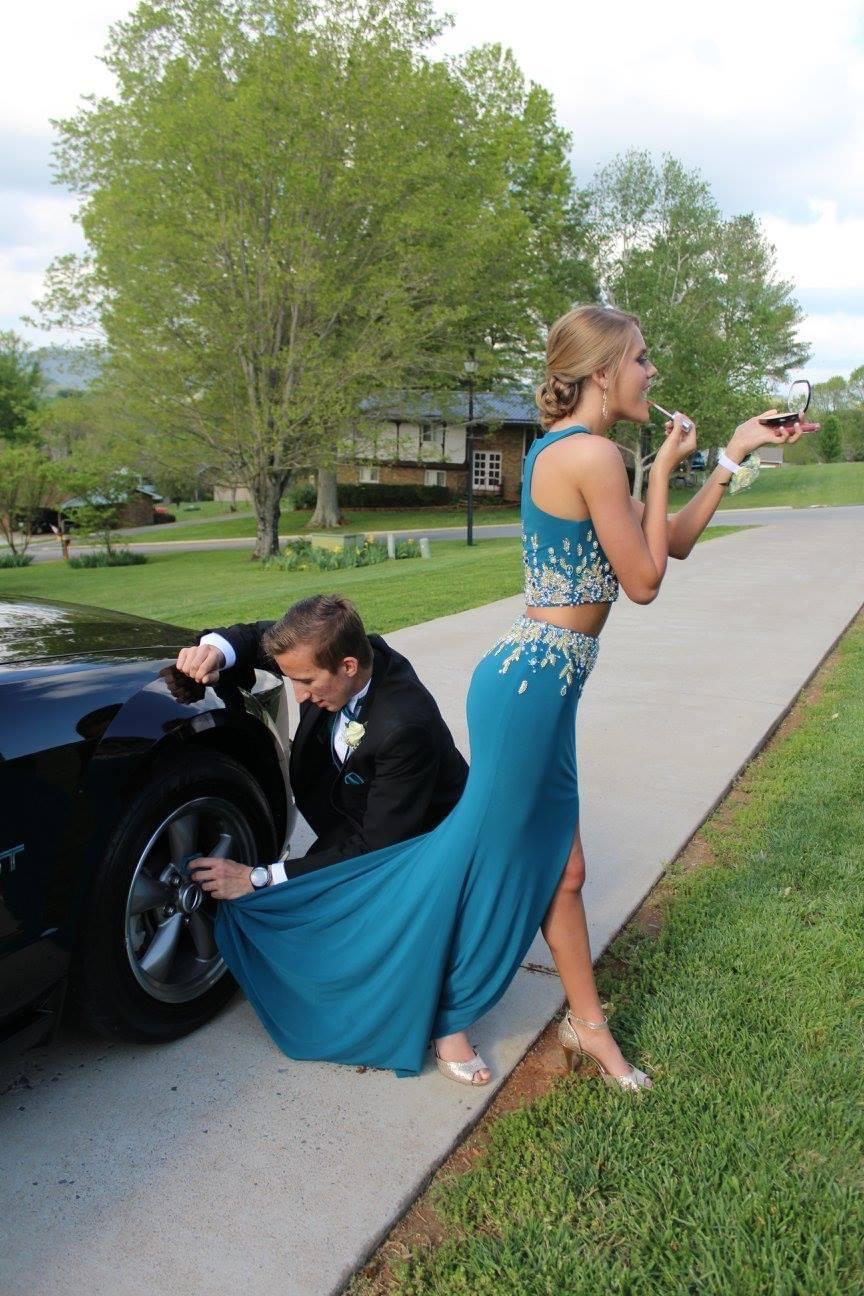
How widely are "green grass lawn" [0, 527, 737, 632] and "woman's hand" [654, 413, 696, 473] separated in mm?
4370

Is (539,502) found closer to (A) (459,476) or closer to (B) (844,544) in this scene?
(B) (844,544)

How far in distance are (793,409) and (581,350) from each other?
2.05ft

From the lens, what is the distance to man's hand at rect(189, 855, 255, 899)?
8.93 ft

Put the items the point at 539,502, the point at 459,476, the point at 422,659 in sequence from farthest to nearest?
the point at 459,476 → the point at 422,659 → the point at 539,502

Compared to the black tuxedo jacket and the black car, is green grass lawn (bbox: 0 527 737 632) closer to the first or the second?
the black car

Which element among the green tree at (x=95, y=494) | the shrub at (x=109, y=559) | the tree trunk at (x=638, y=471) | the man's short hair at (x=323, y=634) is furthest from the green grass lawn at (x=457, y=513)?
the man's short hair at (x=323, y=634)

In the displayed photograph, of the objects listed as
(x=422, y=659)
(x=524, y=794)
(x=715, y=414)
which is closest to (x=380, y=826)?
(x=524, y=794)

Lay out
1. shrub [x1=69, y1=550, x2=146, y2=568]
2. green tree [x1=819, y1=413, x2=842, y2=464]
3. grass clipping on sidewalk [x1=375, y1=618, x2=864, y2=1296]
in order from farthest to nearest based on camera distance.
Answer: green tree [x1=819, y1=413, x2=842, y2=464]
shrub [x1=69, y1=550, x2=146, y2=568]
grass clipping on sidewalk [x1=375, y1=618, x2=864, y2=1296]

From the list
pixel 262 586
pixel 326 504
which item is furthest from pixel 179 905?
pixel 326 504

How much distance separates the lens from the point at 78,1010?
96.9 inches

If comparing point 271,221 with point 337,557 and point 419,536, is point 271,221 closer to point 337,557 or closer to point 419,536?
point 337,557

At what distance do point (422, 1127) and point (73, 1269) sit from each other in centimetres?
82

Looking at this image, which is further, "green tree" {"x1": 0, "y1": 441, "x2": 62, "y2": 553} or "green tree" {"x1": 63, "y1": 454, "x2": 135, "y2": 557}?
"green tree" {"x1": 63, "y1": 454, "x2": 135, "y2": 557}

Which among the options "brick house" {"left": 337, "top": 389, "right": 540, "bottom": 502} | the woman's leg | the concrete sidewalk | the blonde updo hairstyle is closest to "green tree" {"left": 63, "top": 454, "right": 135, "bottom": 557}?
"brick house" {"left": 337, "top": 389, "right": 540, "bottom": 502}
